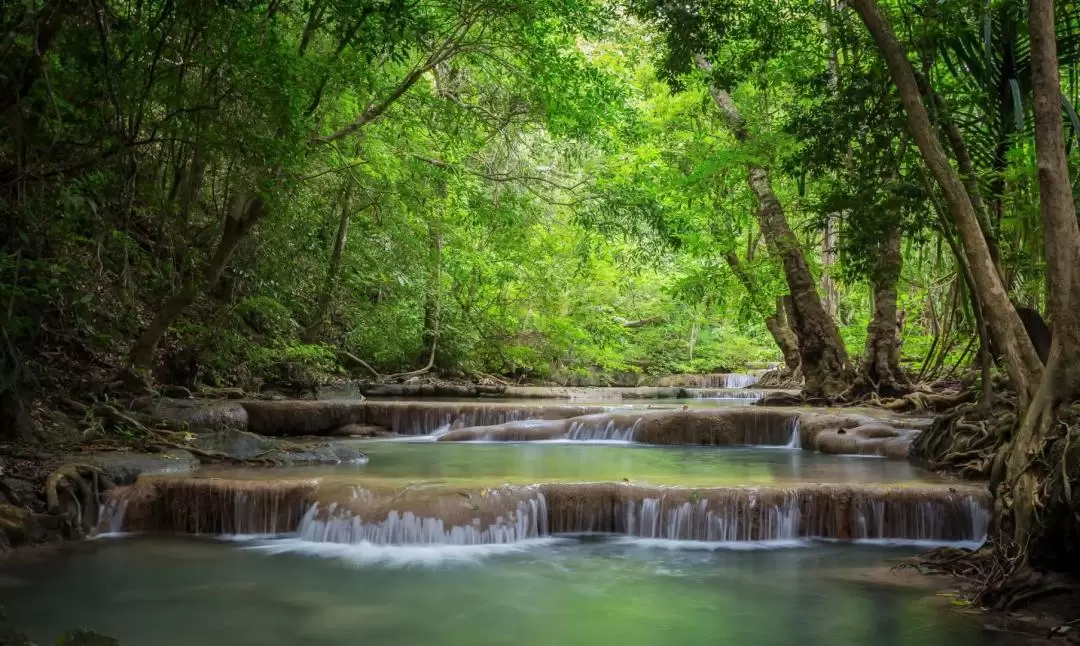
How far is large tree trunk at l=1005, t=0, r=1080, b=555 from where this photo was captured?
5.10 meters

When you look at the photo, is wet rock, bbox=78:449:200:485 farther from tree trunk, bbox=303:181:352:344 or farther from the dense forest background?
tree trunk, bbox=303:181:352:344

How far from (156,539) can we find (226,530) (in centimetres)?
58

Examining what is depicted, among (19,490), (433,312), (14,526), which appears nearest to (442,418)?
(433,312)

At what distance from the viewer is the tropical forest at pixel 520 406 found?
18.1ft

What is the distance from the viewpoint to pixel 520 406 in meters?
14.4

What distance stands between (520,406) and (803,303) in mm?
5345

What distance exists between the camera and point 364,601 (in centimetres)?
596

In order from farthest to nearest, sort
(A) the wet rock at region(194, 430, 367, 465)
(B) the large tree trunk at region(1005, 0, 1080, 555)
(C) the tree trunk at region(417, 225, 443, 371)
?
1. (C) the tree trunk at region(417, 225, 443, 371)
2. (A) the wet rock at region(194, 430, 367, 465)
3. (B) the large tree trunk at region(1005, 0, 1080, 555)

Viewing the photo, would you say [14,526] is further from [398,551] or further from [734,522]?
[734,522]

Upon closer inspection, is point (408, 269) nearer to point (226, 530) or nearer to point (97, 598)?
point (226, 530)

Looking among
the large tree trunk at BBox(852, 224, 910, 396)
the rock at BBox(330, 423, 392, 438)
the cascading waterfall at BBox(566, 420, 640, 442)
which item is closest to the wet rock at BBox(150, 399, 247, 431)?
the rock at BBox(330, 423, 392, 438)

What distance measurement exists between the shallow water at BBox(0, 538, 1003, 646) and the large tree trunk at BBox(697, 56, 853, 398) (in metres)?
8.56

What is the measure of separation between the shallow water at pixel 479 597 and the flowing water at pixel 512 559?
0.02 meters

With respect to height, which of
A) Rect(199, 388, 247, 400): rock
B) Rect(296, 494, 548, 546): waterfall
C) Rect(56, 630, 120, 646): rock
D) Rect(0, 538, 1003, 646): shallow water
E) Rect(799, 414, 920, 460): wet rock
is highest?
Rect(56, 630, 120, 646): rock
